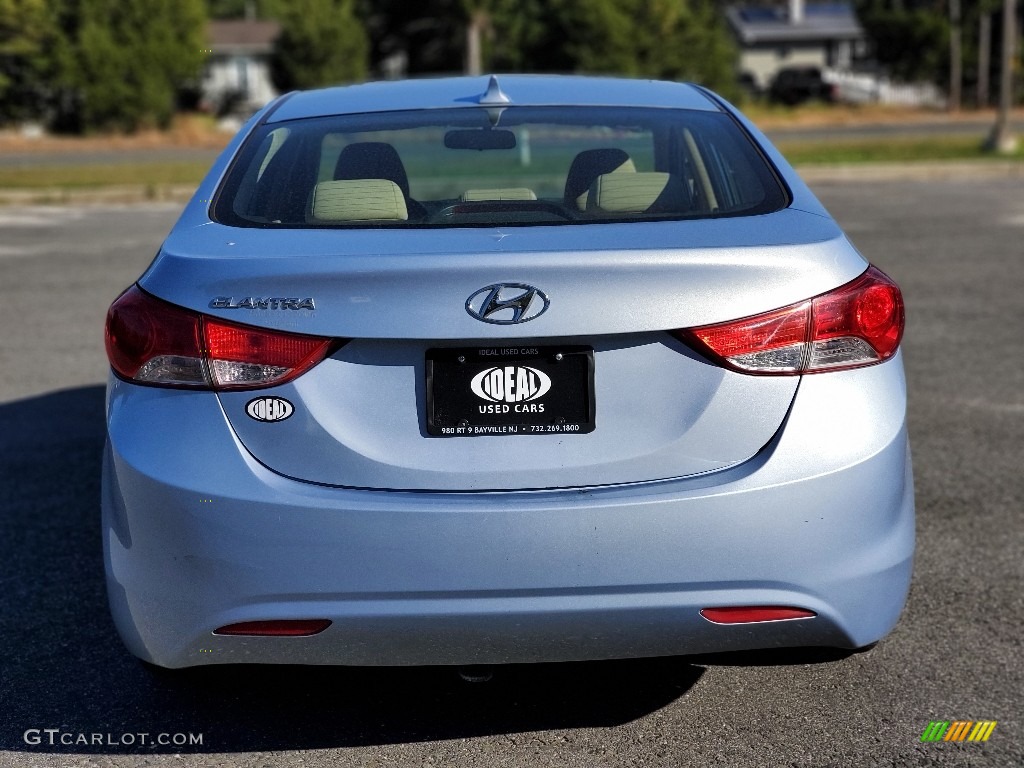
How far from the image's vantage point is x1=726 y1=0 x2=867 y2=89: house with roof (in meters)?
80.2

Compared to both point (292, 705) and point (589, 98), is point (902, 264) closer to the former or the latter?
point (589, 98)

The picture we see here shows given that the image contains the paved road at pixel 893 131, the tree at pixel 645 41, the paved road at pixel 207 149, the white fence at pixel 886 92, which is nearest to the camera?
the paved road at pixel 207 149

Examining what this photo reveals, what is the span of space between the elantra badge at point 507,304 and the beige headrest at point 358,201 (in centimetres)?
63

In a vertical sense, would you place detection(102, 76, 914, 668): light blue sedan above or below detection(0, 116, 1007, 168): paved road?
above

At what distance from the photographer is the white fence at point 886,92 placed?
2435 inches

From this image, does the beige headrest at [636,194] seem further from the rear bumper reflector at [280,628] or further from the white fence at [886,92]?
the white fence at [886,92]

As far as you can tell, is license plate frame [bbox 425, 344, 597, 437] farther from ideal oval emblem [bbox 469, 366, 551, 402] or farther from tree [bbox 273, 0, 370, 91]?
tree [bbox 273, 0, 370, 91]

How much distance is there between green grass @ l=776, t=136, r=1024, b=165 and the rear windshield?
1898 cm

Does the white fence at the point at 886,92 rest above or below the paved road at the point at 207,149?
below

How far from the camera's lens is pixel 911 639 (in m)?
3.84

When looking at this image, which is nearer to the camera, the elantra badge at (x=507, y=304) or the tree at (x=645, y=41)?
the elantra badge at (x=507, y=304)

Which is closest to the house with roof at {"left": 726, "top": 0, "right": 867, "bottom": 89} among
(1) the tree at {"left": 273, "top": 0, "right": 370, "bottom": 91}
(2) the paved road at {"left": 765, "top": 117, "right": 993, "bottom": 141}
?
(1) the tree at {"left": 273, "top": 0, "right": 370, "bottom": 91}

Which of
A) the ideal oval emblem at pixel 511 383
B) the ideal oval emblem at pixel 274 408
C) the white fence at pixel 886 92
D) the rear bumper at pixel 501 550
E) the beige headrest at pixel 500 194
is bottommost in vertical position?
the white fence at pixel 886 92

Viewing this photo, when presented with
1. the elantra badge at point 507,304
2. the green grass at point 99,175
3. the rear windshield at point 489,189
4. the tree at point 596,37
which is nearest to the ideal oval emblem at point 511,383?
the elantra badge at point 507,304
